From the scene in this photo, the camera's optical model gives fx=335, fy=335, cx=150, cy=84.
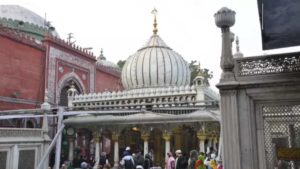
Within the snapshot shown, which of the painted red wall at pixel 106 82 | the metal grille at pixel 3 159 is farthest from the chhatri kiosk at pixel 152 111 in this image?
the painted red wall at pixel 106 82

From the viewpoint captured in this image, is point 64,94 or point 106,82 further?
point 106,82

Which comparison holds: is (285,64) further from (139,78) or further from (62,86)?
(62,86)

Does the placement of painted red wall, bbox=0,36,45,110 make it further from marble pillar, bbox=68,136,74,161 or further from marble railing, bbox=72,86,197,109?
marble pillar, bbox=68,136,74,161

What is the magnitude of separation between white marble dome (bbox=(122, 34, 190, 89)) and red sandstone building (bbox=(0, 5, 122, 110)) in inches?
123

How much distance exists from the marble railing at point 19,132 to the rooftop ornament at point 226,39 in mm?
7753

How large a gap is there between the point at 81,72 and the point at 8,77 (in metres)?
5.24

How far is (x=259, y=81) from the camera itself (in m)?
4.73

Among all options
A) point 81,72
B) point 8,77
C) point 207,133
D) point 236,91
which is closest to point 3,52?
point 8,77

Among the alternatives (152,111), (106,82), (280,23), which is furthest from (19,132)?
(106,82)

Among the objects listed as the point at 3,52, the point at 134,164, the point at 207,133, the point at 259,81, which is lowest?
the point at 134,164

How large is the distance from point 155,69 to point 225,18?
1047 cm

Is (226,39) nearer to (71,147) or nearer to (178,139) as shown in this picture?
(178,139)

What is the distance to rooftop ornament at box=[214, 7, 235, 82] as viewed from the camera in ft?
16.1

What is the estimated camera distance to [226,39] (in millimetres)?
5027
